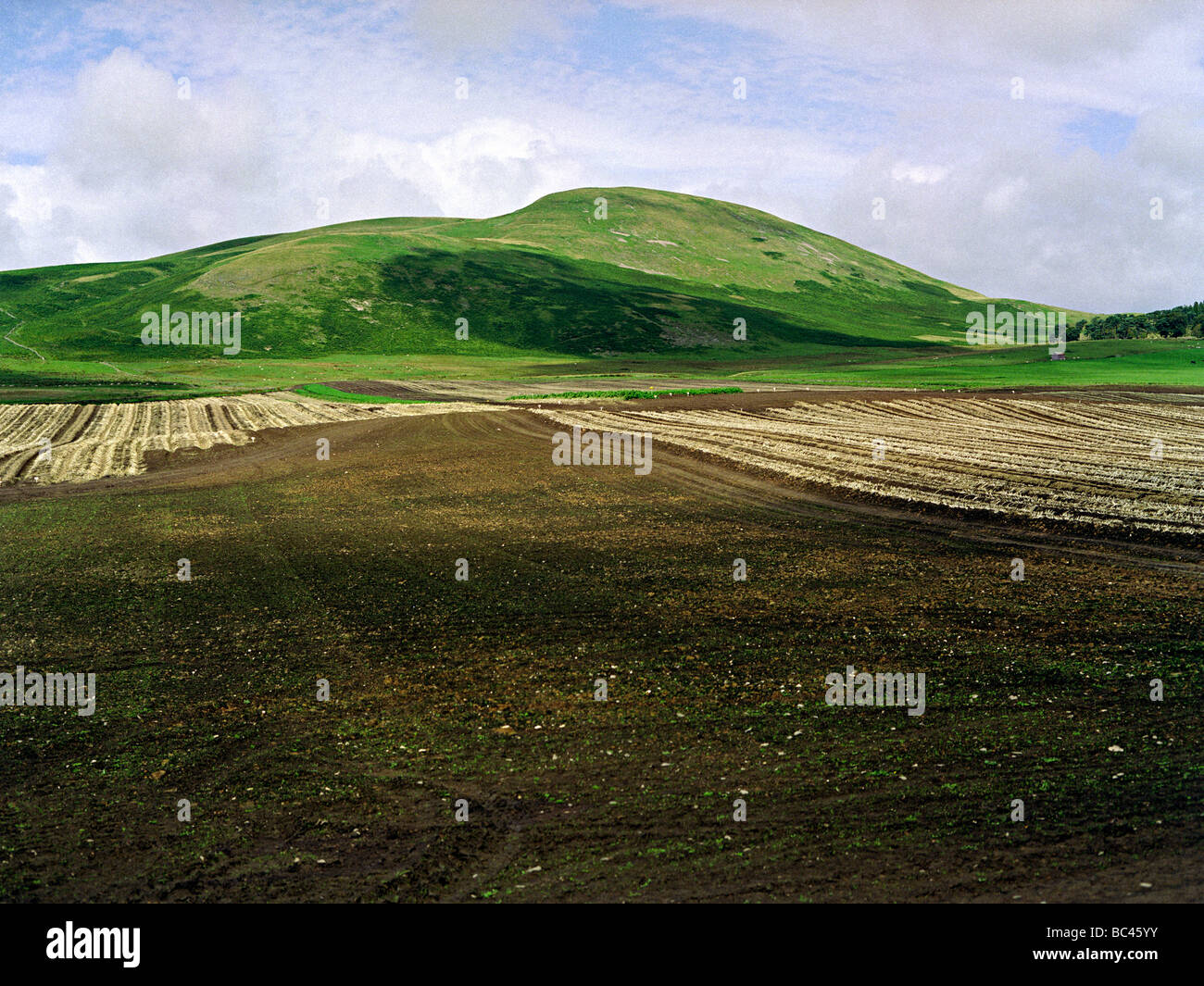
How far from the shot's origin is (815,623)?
1563 cm

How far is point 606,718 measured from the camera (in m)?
11.8

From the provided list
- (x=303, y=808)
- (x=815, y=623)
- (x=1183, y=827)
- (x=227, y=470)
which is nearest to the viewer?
(x=1183, y=827)

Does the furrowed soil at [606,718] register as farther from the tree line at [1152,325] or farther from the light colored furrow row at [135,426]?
the tree line at [1152,325]

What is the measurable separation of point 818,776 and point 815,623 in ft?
19.0

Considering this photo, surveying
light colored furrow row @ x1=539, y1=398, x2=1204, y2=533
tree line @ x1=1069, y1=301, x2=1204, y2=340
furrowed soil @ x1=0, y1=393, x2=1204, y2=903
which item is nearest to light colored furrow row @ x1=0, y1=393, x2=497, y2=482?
light colored furrow row @ x1=539, y1=398, x2=1204, y2=533

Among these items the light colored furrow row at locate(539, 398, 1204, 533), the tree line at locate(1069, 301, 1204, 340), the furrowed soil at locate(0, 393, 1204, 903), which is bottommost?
the furrowed soil at locate(0, 393, 1204, 903)

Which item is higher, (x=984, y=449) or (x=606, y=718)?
(x=984, y=449)

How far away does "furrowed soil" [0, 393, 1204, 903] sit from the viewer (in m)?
8.41

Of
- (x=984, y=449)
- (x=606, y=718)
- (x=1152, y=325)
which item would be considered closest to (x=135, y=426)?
(x=984, y=449)

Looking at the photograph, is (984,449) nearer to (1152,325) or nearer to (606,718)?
(606,718)

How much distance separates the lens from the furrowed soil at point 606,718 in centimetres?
841

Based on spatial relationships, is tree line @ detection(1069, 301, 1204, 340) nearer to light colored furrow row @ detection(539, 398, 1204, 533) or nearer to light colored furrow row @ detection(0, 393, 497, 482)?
light colored furrow row @ detection(539, 398, 1204, 533)
